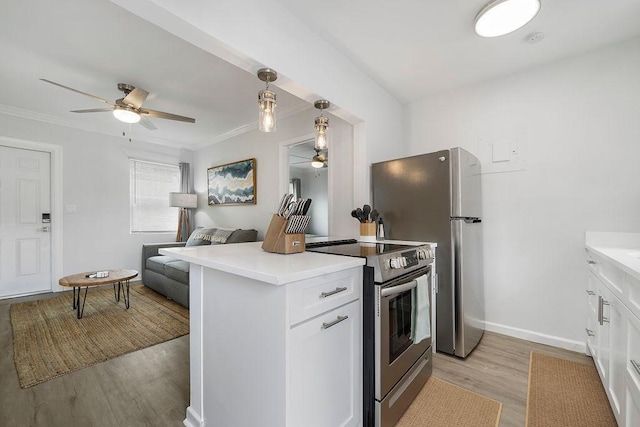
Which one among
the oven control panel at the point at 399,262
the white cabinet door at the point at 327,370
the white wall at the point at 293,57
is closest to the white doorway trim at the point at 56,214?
the white wall at the point at 293,57

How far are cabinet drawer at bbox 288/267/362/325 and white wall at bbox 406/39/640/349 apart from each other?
196 cm

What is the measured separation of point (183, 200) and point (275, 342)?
4.49 m

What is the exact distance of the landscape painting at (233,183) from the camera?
13.1 feet

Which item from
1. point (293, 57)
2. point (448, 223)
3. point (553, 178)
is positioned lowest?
point (448, 223)

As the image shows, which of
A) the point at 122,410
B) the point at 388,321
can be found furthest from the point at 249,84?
the point at 122,410

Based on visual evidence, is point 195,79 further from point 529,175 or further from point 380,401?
point 529,175

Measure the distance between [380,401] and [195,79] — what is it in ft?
10.2

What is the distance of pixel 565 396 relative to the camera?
163 cm

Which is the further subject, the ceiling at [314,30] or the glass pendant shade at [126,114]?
the glass pendant shade at [126,114]

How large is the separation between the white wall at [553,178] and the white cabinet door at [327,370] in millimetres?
1962

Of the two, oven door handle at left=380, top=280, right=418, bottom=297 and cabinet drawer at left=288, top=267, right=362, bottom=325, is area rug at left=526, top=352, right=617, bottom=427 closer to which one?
oven door handle at left=380, top=280, right=418, bottom=297

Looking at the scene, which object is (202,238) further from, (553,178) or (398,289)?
(553,178)

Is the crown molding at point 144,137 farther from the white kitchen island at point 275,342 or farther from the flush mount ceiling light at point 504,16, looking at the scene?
the white kitchen island at point 275,342

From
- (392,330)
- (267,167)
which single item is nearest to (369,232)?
(392,330)
